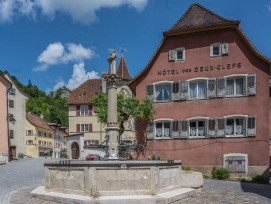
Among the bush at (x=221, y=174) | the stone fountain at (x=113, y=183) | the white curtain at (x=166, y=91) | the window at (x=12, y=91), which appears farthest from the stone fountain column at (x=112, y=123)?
the window at (x=12, y=91)

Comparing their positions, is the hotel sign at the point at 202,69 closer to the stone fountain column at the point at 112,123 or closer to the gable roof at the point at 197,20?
the gable roof at the point at 197,20

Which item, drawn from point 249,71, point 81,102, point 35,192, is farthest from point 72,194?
point 81,102

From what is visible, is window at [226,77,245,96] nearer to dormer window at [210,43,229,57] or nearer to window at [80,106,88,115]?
dormer window at [210,43,229,57]

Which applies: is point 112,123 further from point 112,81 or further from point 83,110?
point 83,110

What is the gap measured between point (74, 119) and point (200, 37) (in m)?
32.5

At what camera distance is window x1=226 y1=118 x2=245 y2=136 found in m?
24.5

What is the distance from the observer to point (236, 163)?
966 inches

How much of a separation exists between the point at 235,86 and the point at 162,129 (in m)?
6.12

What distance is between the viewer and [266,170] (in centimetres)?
2367

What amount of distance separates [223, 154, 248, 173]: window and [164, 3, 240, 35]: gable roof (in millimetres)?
9054

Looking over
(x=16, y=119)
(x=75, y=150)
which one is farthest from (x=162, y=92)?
(x=16, y=119)

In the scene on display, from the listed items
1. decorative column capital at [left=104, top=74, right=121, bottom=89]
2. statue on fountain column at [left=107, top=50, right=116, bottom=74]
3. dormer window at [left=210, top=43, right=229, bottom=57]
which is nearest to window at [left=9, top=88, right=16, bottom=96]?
dormer window at [left=210, top=43, right=229, bottom=57]

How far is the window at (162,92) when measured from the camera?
27078 mm

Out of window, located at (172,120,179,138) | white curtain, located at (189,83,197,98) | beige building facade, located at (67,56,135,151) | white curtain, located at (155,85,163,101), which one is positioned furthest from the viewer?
beige building facade, located at (67,56,135,151)
